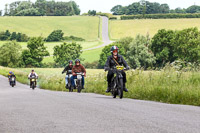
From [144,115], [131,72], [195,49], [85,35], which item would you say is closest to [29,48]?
[85,35]

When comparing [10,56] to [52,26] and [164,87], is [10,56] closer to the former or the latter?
[52,26]

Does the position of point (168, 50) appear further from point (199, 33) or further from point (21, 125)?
point (21, 125)

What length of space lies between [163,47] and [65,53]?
3013 cm

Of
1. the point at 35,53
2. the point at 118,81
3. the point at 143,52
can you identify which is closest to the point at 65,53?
the point at 35,53

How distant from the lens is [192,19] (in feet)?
479

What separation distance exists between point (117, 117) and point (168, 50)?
276 ft

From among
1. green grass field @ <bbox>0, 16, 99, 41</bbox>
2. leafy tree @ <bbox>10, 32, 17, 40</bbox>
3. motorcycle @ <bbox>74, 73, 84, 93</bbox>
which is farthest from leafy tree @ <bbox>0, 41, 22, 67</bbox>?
motorcycle @ <bbox>74, 73, 84, 93</bbox>

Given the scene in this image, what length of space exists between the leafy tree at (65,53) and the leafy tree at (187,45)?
1223 inches

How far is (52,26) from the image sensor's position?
15462 centimetres

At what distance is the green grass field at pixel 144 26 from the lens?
436 feet

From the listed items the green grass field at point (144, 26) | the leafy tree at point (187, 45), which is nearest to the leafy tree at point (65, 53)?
the green grass field at point (144, 26)

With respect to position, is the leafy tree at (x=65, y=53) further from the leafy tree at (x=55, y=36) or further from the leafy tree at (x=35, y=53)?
the leafy tree at (x=55, y=36)

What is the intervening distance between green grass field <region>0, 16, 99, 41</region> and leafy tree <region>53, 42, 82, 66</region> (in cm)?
2556

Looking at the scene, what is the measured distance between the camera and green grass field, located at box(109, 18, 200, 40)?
13288 centimetres
